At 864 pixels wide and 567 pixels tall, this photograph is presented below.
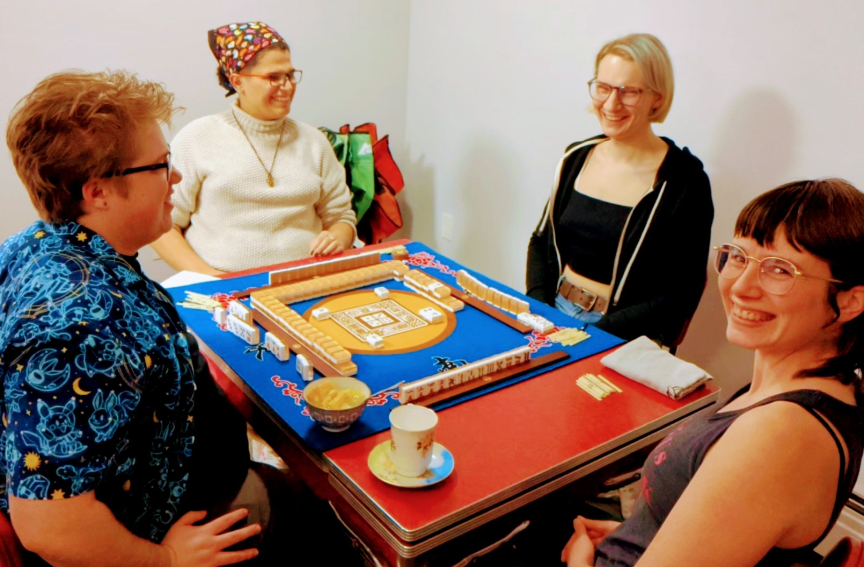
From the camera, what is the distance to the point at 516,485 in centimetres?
114

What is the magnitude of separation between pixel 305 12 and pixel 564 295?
6.73ft

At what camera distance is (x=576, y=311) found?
7.27ft

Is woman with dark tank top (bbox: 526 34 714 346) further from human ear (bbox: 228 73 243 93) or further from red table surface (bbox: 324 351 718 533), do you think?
human ear (bbox: 228 73 243 93)

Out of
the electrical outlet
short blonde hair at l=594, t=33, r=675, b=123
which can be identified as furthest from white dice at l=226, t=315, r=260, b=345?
the electrical outlet

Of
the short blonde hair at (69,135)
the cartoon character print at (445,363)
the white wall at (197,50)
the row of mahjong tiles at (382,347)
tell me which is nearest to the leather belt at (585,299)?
the row of mahjong tiles at (382,347)

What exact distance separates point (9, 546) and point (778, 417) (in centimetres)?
A: 117

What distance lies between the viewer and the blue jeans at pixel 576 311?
2160 millimetres

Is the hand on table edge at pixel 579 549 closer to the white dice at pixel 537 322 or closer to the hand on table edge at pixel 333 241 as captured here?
the white dice at pixel 537 322

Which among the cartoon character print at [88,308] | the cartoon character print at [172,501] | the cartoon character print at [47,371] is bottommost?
the cartoon character print at [172,501]

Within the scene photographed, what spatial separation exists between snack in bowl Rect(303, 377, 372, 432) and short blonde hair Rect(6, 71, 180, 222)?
543 millimetres

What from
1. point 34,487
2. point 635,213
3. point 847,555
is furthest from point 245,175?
point 847,555

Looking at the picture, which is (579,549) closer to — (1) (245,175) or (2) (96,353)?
(2) (96,353)

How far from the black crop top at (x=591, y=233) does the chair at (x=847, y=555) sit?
4.35ft

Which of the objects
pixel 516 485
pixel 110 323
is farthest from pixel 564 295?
pixel 110 323
